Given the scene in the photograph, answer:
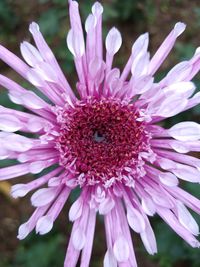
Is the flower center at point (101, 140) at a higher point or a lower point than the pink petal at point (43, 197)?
higher

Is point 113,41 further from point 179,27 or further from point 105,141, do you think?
point 105,141

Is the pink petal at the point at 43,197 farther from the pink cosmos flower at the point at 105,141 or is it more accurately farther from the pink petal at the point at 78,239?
the pink petal at the point at 78,239

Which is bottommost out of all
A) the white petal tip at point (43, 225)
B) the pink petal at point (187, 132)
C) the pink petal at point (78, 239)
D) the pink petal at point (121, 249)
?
the pink petal at point (121, 249)

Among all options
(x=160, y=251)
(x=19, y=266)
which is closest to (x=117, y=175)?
(x=160, y=251)

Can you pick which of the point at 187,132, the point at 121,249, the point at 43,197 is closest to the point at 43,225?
the point at 43,197

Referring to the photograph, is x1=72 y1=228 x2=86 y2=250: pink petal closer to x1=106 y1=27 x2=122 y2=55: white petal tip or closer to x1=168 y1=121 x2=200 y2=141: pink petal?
x1=168 y1=121 x2=200 y2=141: pink petal

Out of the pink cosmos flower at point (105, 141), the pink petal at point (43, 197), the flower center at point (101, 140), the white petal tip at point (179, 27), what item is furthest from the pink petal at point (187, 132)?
the pink petal at point (43, 197)

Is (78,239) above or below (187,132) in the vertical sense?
below

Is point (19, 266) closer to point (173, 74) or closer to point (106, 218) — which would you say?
point (106, 218)
